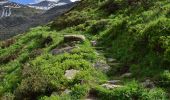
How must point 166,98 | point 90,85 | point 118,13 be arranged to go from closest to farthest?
point 166,98, point 90,85, point 118,13

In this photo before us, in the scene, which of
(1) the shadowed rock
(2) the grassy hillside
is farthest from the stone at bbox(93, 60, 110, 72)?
(1) the shadowed rock

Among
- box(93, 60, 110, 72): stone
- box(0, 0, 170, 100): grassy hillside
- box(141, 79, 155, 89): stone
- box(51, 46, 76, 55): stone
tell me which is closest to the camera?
box(141, 79, 155, 89): stone

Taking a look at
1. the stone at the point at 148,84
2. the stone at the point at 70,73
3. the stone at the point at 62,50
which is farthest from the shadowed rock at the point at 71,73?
the stone at the point at 62,50

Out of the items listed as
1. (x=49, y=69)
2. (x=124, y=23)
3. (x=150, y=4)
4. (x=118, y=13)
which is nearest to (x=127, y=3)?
(x=118, y=13)

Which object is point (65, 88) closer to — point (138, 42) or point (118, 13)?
point (138, 42)

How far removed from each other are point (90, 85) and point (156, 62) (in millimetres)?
3079

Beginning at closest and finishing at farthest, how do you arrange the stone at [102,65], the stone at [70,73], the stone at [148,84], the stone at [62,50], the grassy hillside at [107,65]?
the stone at [148,84] → the grassy hillside at [107,65] → the stone at [70,73] → the stone at [102,65] → the stone at [62,50]

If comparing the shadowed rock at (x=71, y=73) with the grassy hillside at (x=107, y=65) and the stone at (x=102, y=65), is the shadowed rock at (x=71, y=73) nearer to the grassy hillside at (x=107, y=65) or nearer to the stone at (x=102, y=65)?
the grassy hillside at (x=107, y=65)

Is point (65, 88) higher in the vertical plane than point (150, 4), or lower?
lower

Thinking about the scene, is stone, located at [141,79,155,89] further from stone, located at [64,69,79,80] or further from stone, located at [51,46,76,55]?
stone, located at [51,46,76,55]

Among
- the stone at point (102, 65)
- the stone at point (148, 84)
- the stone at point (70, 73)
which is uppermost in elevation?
the stone at point (148, 84)

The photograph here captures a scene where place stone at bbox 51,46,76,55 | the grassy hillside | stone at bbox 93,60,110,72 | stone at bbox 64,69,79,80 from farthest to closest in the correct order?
stone at bbox 51,46,76,55 → stone at bbox 93,60,110,72 → stone at bbox 64,69,79,80 → the grassy hillside

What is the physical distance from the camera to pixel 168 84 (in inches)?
612

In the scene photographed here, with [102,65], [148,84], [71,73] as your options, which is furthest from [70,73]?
[148,84]
